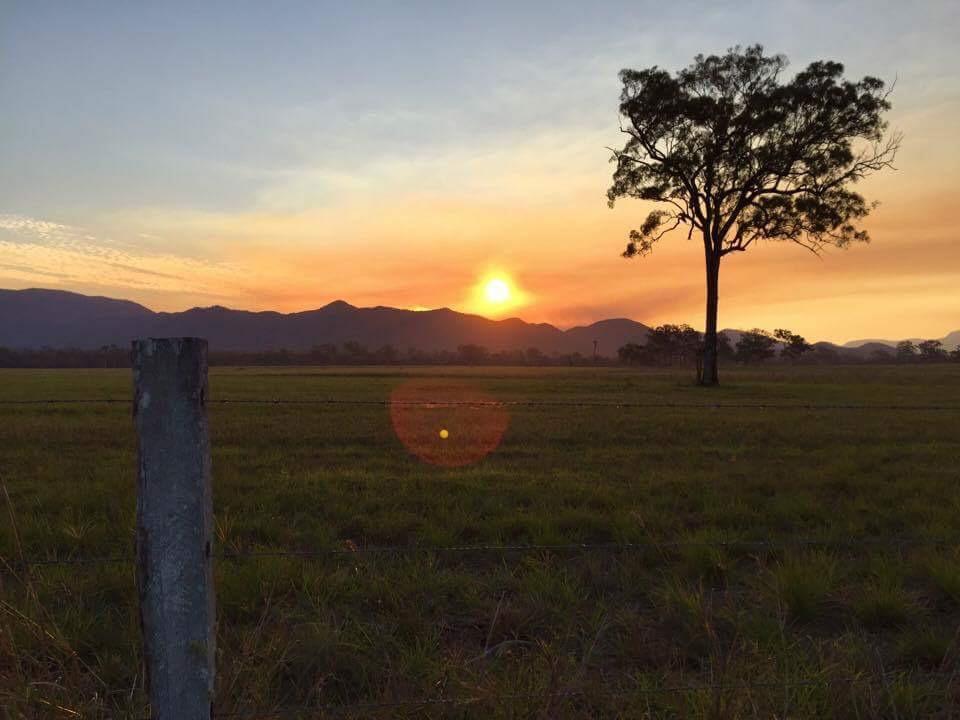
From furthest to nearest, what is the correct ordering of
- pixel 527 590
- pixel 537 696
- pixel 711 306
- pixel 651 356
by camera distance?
pixel 651 356
pixel 711 306
pixel 527 590
pixel 537 696

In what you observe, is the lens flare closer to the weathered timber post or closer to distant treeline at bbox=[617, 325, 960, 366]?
the weathered timber post

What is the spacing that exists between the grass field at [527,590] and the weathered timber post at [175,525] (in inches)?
21.0

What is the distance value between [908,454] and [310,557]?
32.6 feet

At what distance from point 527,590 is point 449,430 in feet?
29.8

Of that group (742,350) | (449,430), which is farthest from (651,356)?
(449,430)

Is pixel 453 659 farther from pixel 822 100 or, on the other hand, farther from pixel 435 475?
pixel 822 100

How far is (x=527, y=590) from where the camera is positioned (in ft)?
14.7

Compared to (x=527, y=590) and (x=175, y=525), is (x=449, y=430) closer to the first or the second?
(x=527, y=590)

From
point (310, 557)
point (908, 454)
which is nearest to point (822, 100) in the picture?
point (908, 454)

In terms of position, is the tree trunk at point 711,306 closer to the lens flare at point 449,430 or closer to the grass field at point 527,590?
the lens flare at point 449,430

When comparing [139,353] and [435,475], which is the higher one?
[139,353]

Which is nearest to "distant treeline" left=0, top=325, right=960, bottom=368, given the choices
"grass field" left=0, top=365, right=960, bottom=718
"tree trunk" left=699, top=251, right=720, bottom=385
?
"tree trunk" left=699, top=251, right=720, bottom=385

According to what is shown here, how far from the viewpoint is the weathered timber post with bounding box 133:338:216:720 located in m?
2.22

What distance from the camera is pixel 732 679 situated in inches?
115
